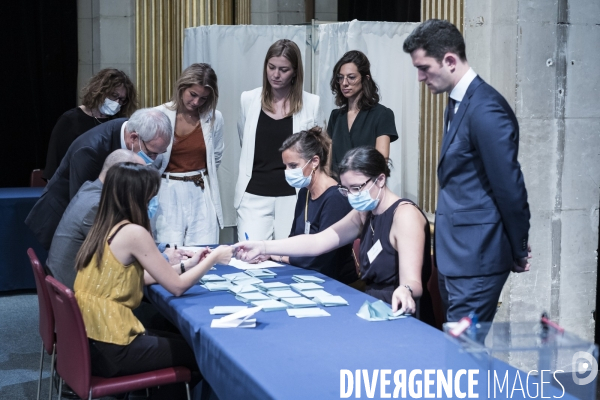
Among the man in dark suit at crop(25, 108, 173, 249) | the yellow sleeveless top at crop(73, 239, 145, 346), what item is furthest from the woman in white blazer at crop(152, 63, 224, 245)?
the yellow sleeveless top at crop(73, 239, 145, 346)

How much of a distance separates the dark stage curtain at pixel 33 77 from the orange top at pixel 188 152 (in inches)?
173

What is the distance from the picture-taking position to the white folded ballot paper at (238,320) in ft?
7.29

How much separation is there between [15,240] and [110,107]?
58.5 inches

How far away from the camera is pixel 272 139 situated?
12.7 ft

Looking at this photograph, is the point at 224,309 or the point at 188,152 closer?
the point at 224,309

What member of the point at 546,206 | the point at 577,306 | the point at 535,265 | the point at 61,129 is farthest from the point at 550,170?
the point at 61,129

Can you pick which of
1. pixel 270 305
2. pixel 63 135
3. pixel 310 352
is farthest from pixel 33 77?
pixel 310 352

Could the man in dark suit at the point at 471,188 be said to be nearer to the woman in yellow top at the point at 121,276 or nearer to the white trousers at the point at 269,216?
the woman in yellow top at the point at 121,276

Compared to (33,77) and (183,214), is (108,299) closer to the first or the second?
(183,214)

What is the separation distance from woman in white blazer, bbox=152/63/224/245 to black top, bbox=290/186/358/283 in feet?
2.13

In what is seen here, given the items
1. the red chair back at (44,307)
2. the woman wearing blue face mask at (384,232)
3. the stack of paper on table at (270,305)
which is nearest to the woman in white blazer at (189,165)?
the red chair back at (44,307)

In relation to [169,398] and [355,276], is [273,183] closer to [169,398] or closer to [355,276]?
[355,276]

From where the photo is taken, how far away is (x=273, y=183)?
12.6 ft

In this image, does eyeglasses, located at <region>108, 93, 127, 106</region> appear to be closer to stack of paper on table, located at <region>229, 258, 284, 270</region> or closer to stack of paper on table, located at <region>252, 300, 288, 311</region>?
stack of paper on table, located at <region>229, 258, 284, 270</region>
